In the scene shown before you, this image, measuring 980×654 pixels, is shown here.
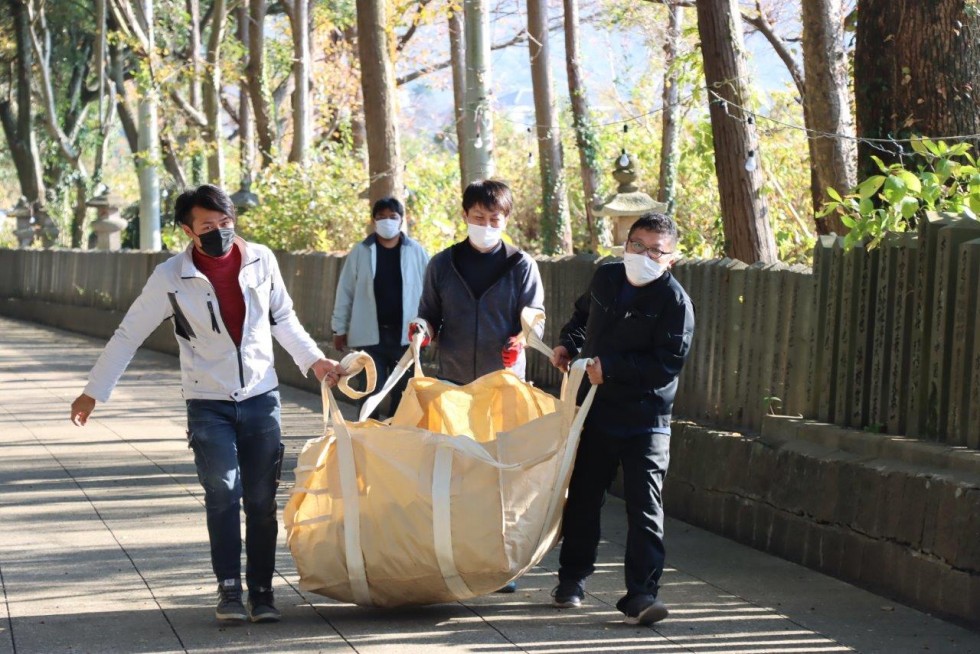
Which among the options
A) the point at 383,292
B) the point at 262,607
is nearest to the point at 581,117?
the point at 383,292

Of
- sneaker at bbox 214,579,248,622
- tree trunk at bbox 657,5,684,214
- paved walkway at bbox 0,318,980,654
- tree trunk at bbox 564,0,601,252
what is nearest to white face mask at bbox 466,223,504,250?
paved walkway at bbox 0,318,980,654

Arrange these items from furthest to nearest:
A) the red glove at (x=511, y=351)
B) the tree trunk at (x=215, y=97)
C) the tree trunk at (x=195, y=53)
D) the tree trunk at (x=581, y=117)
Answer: the tree trunk at (x=581, y=117), the tree trunk at (x=215, y=97), the tree trunk at (x=195, y=53), the red glove at (x=511, y=351)

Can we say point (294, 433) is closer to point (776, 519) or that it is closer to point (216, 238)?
point (776, 519)

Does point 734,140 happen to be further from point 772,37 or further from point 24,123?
point 24,123

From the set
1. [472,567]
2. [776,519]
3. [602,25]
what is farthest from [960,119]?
[602,25]

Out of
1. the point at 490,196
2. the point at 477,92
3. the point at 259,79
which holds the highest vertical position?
the point at 259,79

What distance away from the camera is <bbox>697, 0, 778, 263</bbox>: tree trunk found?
37.1ft

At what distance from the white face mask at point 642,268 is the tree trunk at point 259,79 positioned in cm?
2400

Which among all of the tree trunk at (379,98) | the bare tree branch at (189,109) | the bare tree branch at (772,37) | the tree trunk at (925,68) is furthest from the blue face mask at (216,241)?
the bare tree branch at (189,109)

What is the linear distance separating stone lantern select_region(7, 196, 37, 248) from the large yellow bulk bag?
3665cm

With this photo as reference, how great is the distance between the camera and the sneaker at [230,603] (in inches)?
254

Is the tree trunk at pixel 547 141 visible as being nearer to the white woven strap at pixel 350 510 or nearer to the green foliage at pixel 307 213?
the green foliage at pixel 307 213

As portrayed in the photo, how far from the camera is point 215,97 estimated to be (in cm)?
3222

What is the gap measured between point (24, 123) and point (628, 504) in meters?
40.5
